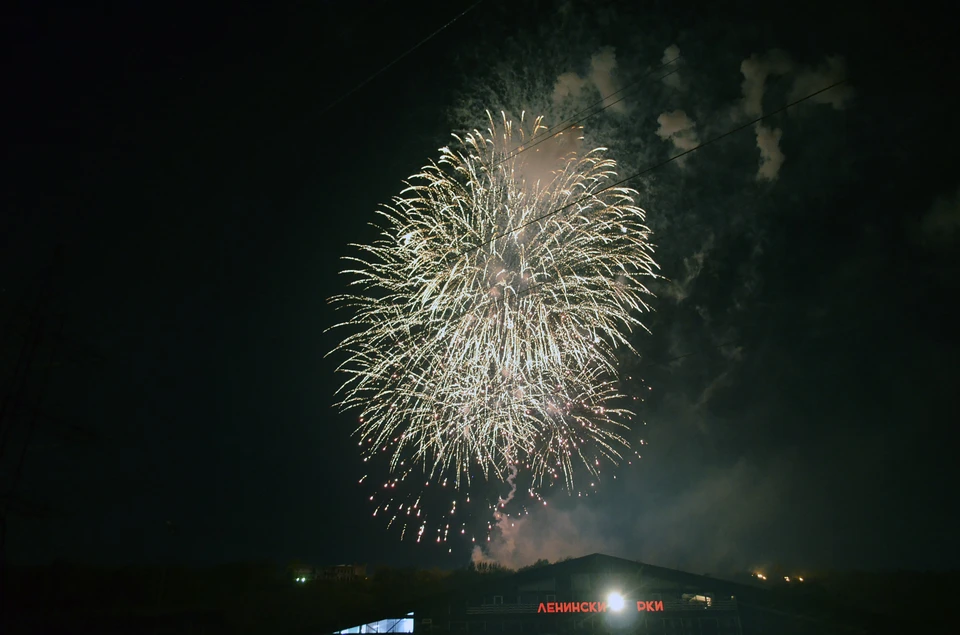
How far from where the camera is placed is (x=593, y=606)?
87.2 feet

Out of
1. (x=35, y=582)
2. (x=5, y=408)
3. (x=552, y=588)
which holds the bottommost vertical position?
(x=552, y=588)

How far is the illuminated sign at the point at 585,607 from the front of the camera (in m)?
26.2

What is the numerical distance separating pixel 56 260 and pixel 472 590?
72.2ft

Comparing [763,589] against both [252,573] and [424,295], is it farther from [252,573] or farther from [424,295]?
[252,573]

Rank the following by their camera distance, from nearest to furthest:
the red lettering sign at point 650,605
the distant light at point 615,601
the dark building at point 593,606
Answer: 1. the dark building at point 593,606
2. the red lettering sign at point 650,605
3. the distant light at point 615,601

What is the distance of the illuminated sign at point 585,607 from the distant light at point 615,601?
0.28 m

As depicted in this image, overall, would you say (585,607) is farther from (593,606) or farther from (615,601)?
(615,601)

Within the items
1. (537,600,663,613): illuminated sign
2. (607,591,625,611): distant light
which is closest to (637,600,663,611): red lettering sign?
(537,600,663,613): illuminated sign

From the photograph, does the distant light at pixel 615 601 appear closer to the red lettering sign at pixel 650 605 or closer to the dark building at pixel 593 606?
the dark building at pixel 593 606

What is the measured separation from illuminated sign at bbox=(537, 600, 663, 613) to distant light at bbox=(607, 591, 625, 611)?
0.90 feet

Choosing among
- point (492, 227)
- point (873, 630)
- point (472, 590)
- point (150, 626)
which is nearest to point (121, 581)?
point (150, 626)

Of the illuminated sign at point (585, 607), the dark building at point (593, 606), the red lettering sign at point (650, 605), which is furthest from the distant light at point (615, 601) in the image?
the red lettering sign at point (650, 605)

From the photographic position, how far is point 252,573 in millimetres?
63469

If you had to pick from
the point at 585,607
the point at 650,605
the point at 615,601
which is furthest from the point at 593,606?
the point at 650,605
